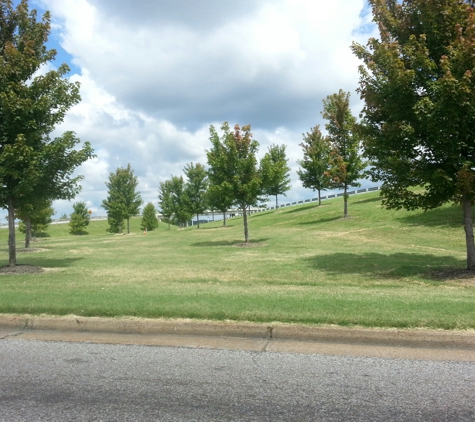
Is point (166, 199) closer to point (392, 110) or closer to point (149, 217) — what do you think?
point (149, 217)

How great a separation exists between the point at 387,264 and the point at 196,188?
3604cm

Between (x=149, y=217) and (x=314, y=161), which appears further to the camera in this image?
(x=149, y=217)

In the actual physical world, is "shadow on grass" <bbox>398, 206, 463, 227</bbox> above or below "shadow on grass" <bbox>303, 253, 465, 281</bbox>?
above

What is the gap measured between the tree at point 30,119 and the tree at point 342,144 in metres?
19.6

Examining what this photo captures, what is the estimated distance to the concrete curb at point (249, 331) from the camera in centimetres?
564

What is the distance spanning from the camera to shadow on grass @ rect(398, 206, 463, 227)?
22047 millimetres

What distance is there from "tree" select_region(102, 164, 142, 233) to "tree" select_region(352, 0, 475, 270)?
38.6m

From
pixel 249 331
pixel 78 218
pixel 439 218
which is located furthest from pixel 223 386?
pixel 78 218

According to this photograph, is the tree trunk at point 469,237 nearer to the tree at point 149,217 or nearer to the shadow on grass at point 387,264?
the shadow on grass at point 387,264

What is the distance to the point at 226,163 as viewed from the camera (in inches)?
838

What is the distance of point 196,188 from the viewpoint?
48000 mm

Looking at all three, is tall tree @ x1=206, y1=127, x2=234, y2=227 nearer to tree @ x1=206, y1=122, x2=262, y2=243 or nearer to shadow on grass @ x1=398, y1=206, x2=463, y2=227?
tree @ x1=206, y1=122, x2=262, y2=243

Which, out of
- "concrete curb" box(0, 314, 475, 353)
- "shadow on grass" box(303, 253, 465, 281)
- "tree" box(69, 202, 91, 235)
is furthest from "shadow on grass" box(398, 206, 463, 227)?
"tree" box(69, 202, 91, 235)

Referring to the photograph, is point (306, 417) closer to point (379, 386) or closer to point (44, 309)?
point (379, 386)
